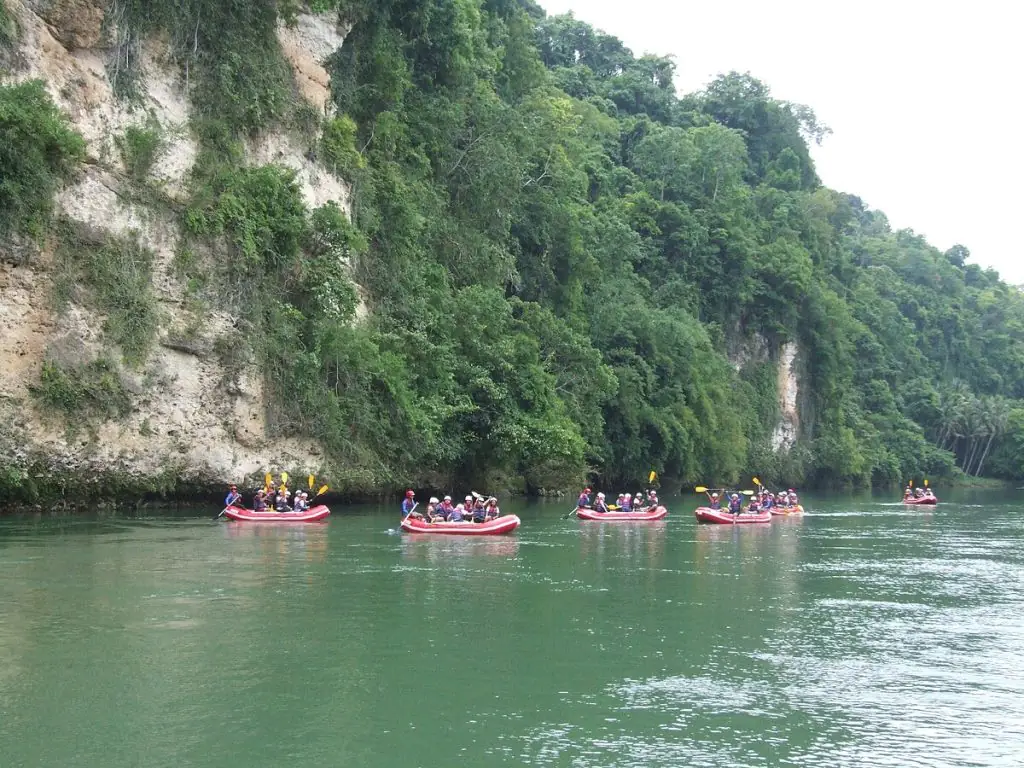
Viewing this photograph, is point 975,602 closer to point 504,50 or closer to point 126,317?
point 126,317

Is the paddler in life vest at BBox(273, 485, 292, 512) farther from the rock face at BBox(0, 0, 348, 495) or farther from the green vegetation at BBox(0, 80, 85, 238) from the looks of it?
the green vegetation at BBox(0, 80, 85, 238)

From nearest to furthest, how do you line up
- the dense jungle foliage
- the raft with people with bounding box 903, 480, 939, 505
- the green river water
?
the green river water → the dense jungle foliage → the raft with people with bounding box 903, 480, 939, 505

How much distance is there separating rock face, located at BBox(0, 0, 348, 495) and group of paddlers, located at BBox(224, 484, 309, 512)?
106 centimetres

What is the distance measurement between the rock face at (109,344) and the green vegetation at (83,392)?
18 cm

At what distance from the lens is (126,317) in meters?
25.8

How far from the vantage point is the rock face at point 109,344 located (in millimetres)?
23984

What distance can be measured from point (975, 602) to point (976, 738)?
25.9 ft

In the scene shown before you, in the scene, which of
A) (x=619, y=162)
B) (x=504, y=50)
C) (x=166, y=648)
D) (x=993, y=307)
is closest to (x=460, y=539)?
(x=166, y=648)

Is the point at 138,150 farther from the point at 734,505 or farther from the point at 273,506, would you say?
the point at 734,505

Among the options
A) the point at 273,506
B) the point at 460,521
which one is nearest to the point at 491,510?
the point at 460,521

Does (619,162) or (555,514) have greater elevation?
(619,162)

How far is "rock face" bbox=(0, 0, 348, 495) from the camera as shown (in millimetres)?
23984

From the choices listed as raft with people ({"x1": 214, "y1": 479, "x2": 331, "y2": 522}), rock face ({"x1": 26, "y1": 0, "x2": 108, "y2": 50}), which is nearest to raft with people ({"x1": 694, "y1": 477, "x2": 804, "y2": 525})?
raft with people ({"x1": 214, "y1": 479, "x2": 331, "y2": 522})

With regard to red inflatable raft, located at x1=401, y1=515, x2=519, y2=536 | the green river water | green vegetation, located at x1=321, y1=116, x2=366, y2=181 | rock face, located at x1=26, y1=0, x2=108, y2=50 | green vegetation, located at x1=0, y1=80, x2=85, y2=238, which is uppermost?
rock face, located at x1=26, y1=0, x2=108, y2=50
